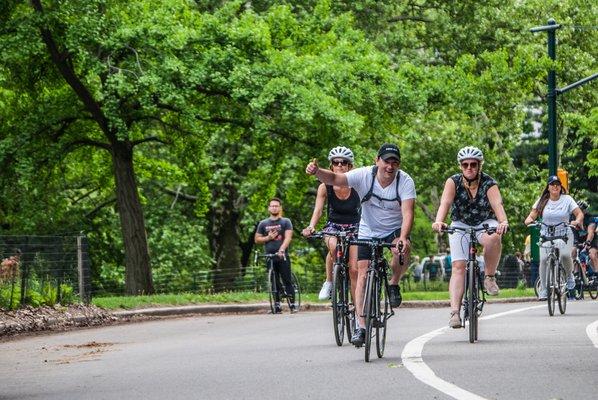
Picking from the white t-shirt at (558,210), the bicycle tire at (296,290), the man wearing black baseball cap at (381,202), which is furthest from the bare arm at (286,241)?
the man wearing black baseball cap at (381,202)

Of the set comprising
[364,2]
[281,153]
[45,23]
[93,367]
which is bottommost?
[93,367]

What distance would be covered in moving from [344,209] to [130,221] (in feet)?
51.7

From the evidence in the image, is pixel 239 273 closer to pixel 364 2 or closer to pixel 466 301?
pixel 364 2

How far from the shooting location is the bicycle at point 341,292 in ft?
43.5

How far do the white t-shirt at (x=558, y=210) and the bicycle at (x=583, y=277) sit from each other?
5401 millimetres

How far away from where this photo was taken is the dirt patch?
761 inches

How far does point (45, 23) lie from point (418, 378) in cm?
1821

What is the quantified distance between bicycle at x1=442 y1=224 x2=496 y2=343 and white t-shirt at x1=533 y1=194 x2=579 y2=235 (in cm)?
676

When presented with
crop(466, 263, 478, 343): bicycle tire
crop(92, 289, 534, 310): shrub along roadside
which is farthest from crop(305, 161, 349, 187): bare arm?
crop(92, 289, 534, 310): shrub along roadside

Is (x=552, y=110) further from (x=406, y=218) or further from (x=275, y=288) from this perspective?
(x=406, y=218)

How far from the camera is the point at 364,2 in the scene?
125ft

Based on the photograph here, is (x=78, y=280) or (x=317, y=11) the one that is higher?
(x=317, y=11)

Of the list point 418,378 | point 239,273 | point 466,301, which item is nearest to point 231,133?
point 239,273

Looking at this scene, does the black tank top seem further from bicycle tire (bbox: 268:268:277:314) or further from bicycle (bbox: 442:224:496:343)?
bicycle tire (bbox: 268:268:277:314)
